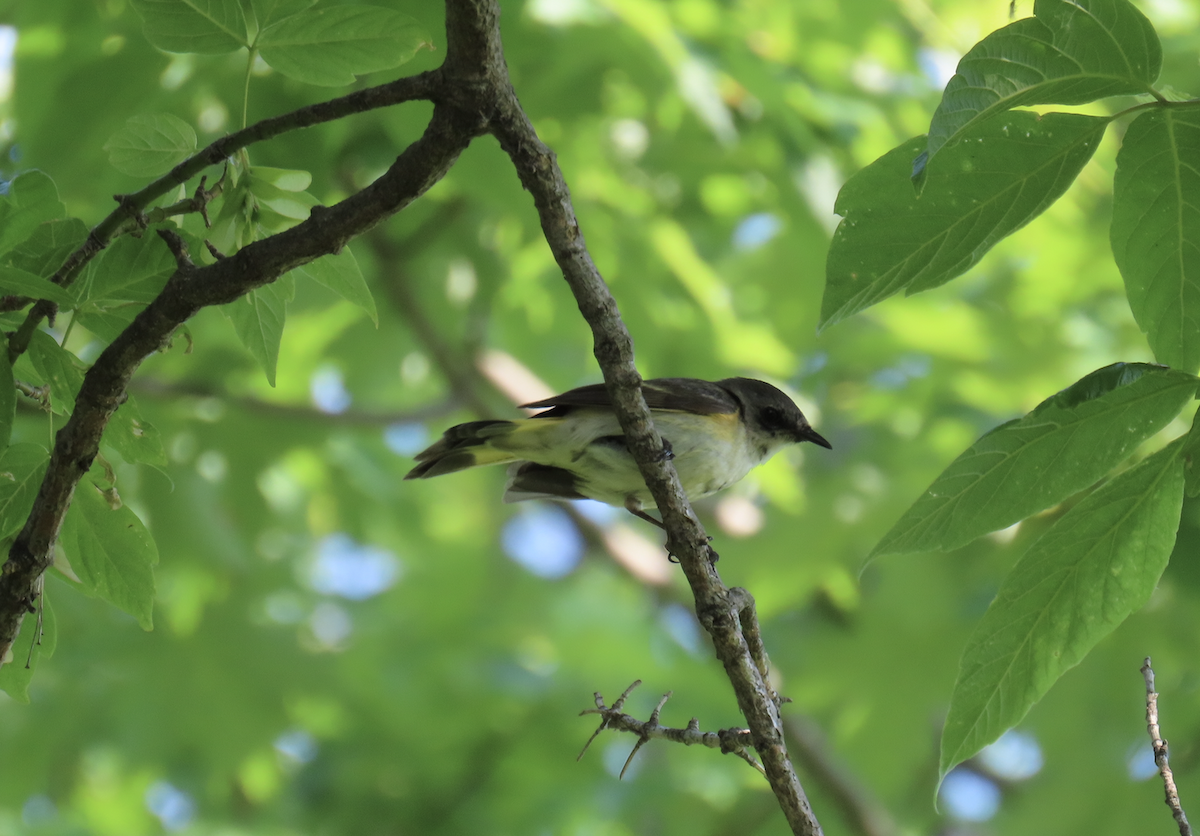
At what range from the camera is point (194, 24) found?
5.84ft

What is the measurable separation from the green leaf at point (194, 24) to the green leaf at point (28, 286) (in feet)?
1.51

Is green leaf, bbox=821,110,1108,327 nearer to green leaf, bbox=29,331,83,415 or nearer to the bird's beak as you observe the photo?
green leaf, bbox=29,331,83,415

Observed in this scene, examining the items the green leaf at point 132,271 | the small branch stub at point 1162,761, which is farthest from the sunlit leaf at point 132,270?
the small branch stub at point 1162,761

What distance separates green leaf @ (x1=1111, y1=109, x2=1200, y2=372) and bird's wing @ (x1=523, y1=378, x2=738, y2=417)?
8.19ft

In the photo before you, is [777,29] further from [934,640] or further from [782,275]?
[934,640]

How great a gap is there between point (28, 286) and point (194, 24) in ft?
1.75

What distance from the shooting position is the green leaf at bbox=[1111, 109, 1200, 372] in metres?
1.67

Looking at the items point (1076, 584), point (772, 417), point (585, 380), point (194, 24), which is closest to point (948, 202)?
point (1076, 584)

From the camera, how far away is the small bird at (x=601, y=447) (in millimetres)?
4133

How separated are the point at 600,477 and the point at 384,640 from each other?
16.8 feet

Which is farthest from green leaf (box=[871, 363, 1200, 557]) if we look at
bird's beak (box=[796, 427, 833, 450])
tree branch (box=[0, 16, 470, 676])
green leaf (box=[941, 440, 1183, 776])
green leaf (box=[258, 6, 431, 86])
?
bird's beak (box=[796, 427, 833, 450])

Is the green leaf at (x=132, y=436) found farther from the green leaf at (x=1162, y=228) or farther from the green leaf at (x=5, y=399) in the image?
the green leaf at (x=1162, y=228)

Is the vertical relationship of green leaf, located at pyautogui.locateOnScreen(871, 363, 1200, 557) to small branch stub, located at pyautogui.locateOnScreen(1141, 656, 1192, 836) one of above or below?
above

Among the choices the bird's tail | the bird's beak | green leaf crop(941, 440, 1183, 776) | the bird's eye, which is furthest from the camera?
the bird's beak
